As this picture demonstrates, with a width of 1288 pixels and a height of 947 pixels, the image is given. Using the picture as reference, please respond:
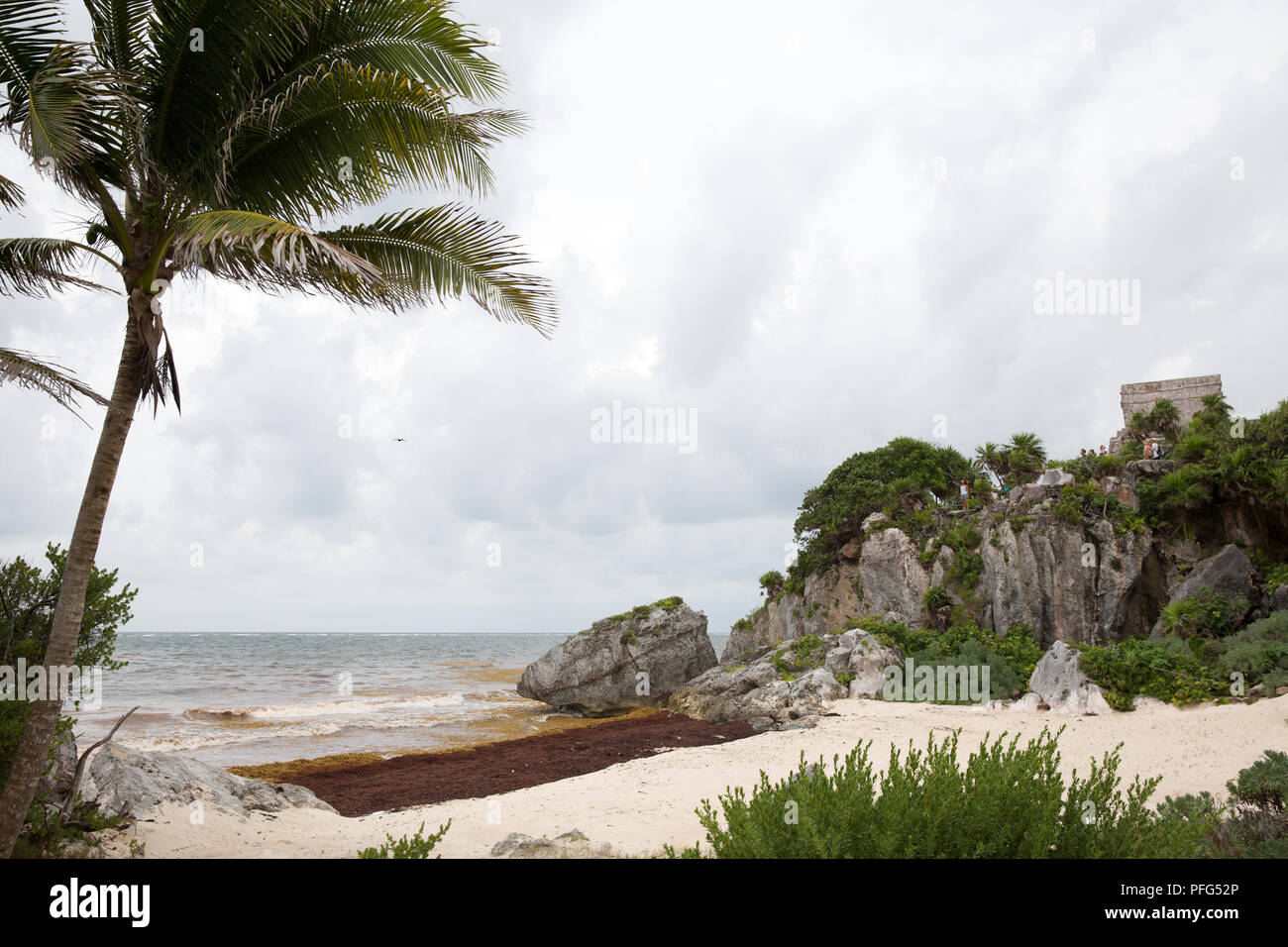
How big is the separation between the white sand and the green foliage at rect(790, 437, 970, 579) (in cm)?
1430

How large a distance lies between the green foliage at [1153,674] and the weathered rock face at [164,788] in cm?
1593

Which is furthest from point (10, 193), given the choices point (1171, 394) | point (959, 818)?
point (1171, 394)

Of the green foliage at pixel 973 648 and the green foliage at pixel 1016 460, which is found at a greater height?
the green foliage at pixel 1016 460

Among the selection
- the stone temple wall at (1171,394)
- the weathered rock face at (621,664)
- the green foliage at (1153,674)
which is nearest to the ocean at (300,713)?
the weathered rock face at (621,664)

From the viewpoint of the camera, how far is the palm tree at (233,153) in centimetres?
524

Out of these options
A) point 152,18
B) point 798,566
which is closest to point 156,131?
point 152,18

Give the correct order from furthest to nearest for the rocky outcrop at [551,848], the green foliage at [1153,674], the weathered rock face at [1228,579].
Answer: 1. the weathered rock face at [1228,579]
2. the green foliage at [1153,674]
3. the rocky outcrop at [551,848]

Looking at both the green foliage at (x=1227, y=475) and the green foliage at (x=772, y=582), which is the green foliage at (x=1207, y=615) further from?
the green foliage at (x=772, y=582)

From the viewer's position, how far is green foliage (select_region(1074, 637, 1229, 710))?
13.9 metres

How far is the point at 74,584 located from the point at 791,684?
57.2ft

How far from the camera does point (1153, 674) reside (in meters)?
14.7

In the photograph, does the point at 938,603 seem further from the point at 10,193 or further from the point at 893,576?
the point at 10,193

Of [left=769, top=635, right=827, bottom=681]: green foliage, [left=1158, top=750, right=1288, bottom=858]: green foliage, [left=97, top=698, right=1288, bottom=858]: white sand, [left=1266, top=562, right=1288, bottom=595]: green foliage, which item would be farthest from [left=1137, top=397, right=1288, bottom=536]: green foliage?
[left=1158, top=750, right=1288, bottom=858]: green foliage

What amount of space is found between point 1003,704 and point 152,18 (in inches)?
743
